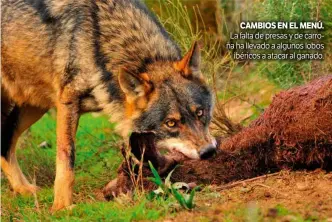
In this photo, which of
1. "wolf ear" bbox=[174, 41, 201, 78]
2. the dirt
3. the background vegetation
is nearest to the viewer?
the background vegetation

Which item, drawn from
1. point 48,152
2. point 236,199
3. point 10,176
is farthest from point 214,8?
point 236,199

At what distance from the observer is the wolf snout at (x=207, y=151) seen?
603cm

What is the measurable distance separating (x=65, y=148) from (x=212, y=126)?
197cm

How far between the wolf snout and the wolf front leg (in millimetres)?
1530

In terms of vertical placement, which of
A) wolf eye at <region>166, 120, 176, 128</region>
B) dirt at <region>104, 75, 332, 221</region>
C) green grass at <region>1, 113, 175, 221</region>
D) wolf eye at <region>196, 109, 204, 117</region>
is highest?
wolf eye at <region>196, 109, 204, 117</region>

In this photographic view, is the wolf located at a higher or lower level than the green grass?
higher

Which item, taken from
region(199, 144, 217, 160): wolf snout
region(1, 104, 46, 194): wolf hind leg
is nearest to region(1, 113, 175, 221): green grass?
region(1, 104, 46, 194): wolf hind leg

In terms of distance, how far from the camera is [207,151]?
6.04m

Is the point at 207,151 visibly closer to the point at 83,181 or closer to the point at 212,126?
the point at 212,126

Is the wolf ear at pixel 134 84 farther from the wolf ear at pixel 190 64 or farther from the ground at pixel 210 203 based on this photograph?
the ground at pixel 210 203

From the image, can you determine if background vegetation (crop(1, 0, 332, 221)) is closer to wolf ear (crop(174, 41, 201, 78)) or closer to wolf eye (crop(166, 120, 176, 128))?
wolf eye (crop(166, 120, 176, 128))

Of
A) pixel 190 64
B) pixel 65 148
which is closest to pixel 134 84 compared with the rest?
pixel 190 64

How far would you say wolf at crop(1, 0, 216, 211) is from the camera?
626cm

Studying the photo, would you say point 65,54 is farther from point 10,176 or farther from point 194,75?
point 10,176
